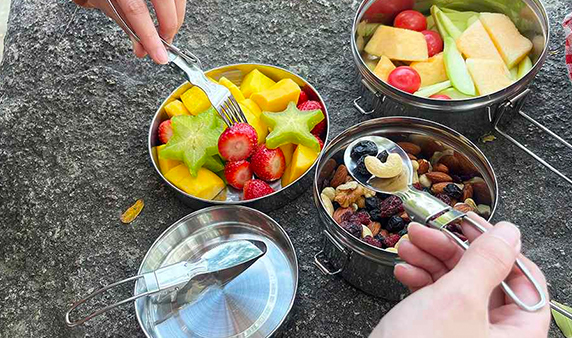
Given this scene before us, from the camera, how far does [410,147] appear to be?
4.89ft

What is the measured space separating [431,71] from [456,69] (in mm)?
70

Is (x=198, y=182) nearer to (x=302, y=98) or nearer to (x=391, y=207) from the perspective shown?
(x=302, y=98)

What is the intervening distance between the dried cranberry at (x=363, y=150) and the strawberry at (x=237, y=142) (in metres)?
0.28

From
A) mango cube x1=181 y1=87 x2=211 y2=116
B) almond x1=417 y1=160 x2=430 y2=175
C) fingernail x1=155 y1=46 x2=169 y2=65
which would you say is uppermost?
fingernail x1=155 y1=46 x2=169 y2=65

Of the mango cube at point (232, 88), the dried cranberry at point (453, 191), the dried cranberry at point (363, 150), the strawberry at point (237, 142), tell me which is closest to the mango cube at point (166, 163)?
the strawberry at point (237, 142)

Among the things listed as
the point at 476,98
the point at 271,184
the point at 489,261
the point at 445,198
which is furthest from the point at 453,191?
the point at 489,261

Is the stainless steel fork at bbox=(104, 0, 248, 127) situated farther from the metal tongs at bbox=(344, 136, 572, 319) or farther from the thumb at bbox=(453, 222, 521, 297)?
the thumb at bbox=(453, 222, 521, 297)

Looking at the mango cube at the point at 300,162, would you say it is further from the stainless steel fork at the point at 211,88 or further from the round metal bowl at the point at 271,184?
the stainless steel fork at the point at 211,88

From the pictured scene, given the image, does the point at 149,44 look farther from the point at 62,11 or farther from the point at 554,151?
the point at 554,151

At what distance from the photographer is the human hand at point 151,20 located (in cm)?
133

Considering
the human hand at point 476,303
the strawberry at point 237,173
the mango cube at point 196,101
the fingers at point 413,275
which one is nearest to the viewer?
the human hand at point 476,303

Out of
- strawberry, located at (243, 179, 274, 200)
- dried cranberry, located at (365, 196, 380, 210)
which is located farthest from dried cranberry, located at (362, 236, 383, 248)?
strawberry, located at (243, 179, 274, 200)

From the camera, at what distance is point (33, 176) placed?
1651 mm

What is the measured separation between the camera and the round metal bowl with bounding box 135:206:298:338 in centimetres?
134
